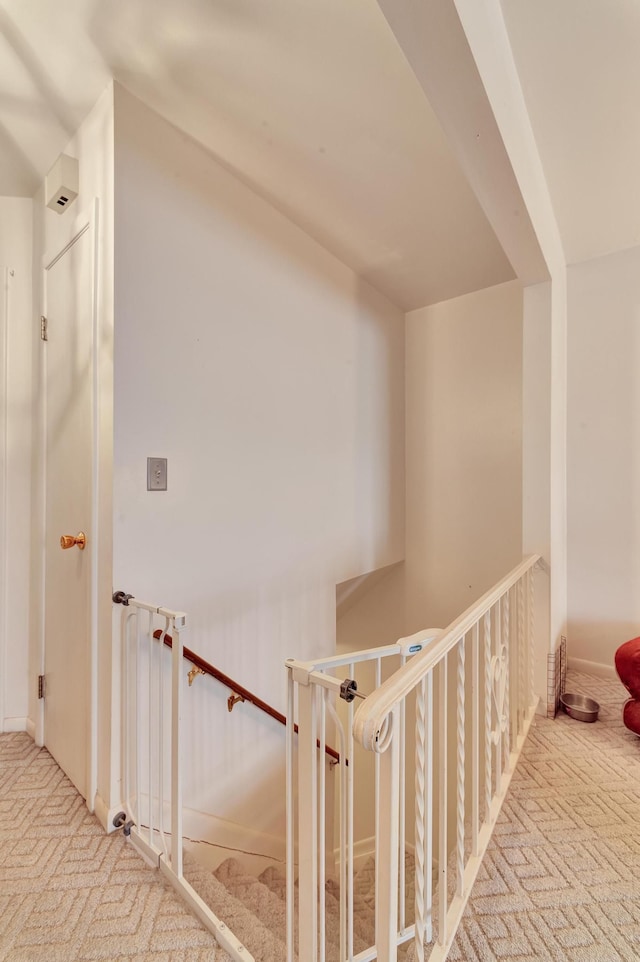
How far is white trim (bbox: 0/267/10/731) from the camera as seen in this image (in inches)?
97.3

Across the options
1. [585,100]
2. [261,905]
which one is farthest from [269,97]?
[261,905]

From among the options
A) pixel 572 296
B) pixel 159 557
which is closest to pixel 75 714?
pixel 159 557

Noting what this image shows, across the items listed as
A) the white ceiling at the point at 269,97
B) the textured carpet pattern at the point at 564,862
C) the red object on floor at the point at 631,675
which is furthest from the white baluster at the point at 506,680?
the white ceiling at the point at 269,97

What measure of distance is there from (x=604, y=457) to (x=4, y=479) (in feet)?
10.9

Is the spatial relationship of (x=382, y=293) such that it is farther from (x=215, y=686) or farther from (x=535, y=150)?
(x=215, y=686)

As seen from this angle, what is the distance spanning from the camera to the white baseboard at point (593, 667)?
2.99 metres

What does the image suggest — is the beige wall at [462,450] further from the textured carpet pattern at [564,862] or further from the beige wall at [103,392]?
the beige wall at [103,392]

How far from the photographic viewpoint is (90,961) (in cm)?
131

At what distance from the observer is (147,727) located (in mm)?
1907

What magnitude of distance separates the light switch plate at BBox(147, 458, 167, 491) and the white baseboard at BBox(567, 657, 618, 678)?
2.71 meters

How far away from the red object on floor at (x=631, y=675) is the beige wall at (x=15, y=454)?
2.85 metres

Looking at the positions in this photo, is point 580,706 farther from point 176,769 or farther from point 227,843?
point 176,769

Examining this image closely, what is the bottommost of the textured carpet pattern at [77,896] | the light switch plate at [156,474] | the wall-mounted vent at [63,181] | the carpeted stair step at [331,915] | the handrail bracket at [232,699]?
the carpeted stair step at [331,915]

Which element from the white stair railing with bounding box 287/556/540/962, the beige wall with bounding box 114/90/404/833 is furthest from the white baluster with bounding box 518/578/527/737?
the beige wall with bounding box 114/90/404/833
